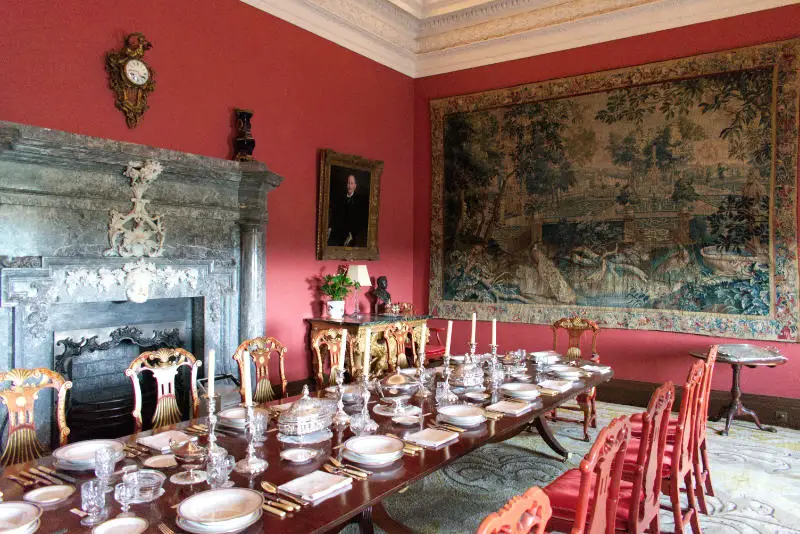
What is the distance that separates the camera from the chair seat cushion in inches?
93.4

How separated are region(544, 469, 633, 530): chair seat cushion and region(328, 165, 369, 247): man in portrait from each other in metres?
4.02

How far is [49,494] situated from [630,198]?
18.5 ft

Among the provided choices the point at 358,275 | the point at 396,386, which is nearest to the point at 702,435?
the point at 396,386

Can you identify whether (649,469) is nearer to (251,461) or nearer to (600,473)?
(600,473)

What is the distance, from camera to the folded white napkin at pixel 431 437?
2.34 m

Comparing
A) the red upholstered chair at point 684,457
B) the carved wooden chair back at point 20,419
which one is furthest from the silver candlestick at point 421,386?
the carved wooden chair back at point 20,419

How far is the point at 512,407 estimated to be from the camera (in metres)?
2.91

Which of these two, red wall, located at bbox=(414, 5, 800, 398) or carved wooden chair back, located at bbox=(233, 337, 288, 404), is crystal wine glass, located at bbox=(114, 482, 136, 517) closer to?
carved wooden chair back, located at bbox=(233, 337, 288, 404)

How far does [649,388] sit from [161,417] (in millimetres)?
4758

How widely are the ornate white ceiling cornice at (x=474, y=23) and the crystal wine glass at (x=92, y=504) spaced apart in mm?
4737

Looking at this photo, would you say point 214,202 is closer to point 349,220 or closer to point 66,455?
point 349,220

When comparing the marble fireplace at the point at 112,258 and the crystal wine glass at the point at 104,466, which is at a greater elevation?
the marble fireplace at the point at 112,258

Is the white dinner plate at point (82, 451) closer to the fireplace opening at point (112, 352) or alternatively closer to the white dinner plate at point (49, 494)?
the white dinner plate at point (49, 494)

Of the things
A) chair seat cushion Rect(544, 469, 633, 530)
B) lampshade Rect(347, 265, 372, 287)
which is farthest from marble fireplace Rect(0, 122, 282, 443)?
chair seat cushion Rect(544, 469, 633, 530)
